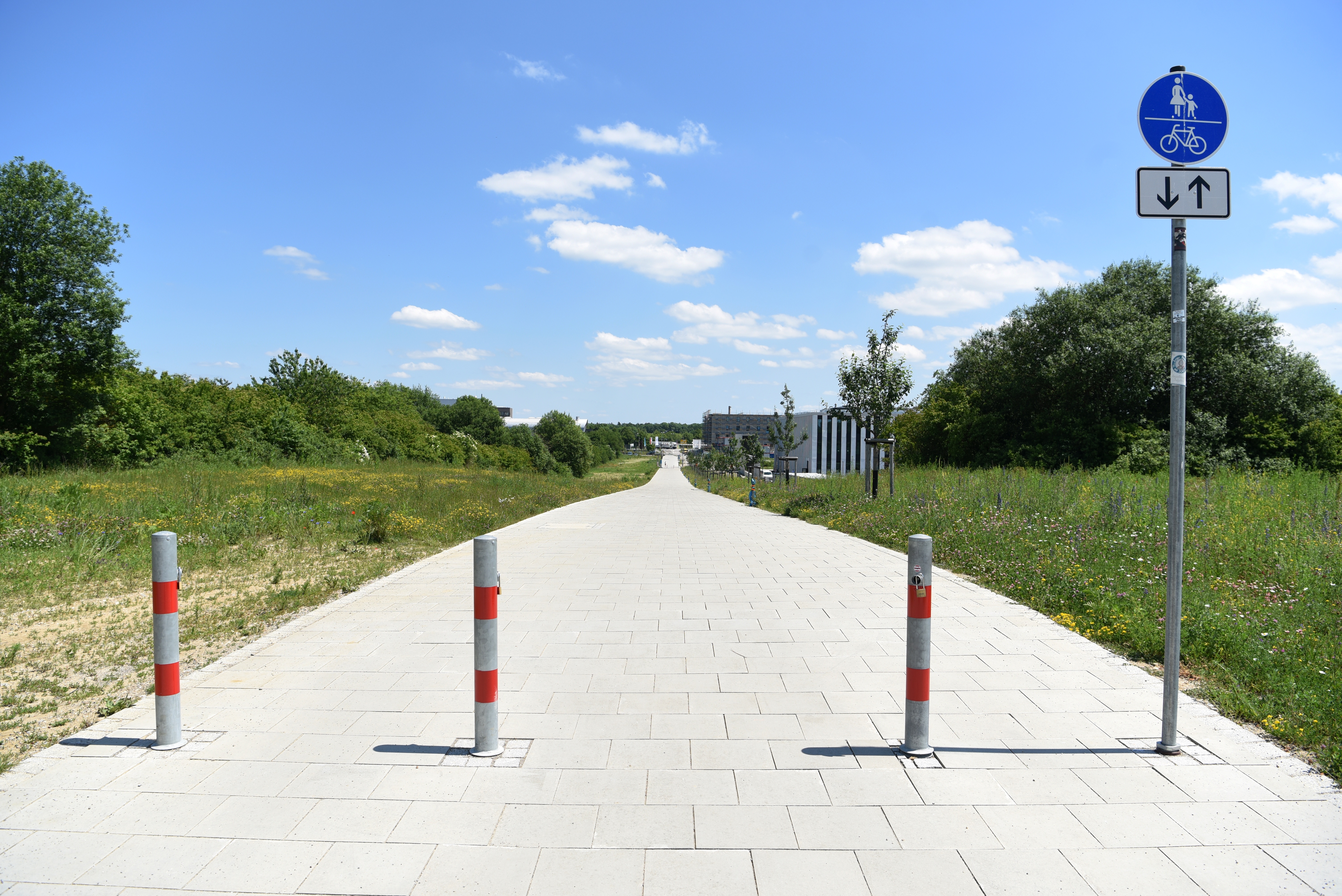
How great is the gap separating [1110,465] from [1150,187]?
28.1m

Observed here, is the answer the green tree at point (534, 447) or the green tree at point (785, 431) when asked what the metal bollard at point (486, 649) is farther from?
the green tree at point (534, 447)

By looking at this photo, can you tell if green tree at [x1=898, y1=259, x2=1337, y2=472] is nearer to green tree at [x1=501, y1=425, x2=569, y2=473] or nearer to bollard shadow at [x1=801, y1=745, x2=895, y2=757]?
bollard shadow at [x1=801, y1=745, x2=895, y2=757]

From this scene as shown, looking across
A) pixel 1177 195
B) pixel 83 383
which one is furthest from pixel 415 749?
pixel 83 383

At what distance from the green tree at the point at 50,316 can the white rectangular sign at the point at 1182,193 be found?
112 feet

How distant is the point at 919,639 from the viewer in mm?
3652

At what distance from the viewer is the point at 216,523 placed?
12336mm

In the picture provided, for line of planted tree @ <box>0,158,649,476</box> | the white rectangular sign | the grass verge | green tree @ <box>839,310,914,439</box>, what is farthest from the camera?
line of planted tree @ <box>0,158,649,476</box>

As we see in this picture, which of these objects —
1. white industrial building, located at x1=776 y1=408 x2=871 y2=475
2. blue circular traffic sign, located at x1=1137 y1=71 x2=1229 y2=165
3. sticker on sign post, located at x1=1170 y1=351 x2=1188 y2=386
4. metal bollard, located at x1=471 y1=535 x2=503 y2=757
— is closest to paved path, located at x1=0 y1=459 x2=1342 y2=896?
metal bollard, located at x1=471 y1=535 x2=503 y2=757

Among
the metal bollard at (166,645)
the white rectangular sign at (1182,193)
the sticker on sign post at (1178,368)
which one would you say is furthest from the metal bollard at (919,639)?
the metal bollard at (166,645)

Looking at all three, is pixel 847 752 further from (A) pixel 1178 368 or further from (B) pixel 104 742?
(B) pixel 104 742

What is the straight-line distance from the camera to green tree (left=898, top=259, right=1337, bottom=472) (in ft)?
94.5

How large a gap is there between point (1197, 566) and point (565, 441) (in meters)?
110

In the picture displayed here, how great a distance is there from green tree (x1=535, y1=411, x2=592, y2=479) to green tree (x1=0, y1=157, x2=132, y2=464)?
8198 centimetres

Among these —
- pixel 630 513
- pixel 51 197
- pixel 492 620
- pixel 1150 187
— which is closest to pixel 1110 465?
pixel 630 513
